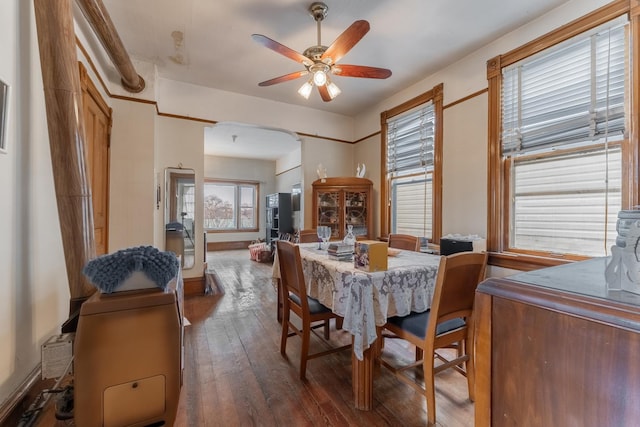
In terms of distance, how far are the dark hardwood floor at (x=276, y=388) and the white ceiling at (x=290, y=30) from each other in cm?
284

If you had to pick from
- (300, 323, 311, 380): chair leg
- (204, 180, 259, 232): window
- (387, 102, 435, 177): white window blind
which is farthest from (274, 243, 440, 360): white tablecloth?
(204, 180, 259, 232): window

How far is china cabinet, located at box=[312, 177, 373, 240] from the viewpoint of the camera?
4320 millimetres

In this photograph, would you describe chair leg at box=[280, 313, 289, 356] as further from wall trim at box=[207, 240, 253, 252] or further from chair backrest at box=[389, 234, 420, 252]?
wall trim at box=[207, 240, 253, 252]

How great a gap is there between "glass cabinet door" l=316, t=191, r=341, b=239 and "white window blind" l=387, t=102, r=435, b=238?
846 millimetres

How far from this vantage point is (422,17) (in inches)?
95.7

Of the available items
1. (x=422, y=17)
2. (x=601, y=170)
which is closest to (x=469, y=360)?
(x=601, y=170)

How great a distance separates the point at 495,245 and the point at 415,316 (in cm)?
155

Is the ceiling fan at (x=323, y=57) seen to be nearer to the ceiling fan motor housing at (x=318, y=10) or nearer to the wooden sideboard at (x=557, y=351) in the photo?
Result: the ceiling fan motor housing at (x=318, y=10)

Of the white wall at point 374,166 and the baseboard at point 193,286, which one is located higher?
the white wall at point 374,166

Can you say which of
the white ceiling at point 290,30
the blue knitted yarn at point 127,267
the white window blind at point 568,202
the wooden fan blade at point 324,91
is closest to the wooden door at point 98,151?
the white ceiling at point 290,30

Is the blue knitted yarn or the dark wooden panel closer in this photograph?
the dark wooden panel

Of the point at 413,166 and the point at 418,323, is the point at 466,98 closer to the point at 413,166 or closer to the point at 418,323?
the point at 413,166

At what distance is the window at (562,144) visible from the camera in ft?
6.68

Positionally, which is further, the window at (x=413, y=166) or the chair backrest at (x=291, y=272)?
the window at (x=413, y=166)
